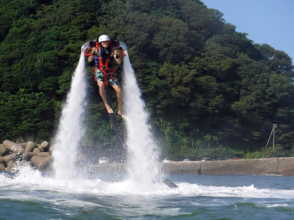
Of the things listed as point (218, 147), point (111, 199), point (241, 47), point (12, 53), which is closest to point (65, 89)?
point (12, 53)

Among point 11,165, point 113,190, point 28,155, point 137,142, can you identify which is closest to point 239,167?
point 137,142

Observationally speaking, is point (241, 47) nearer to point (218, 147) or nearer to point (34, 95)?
point (218, 147)

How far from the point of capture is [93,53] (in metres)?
13.8

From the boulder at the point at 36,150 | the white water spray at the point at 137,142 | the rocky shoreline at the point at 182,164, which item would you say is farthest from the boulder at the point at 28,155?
the white water spray at the point at 137,142

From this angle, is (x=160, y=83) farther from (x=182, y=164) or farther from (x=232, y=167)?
(x=232, y=167)

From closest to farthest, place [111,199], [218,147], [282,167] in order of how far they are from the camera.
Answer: [111,199], [282,167], [218,147]

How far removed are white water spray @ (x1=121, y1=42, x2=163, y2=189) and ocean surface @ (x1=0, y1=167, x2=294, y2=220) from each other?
1.35 feet

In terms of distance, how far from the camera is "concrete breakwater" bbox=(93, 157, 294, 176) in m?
24.2

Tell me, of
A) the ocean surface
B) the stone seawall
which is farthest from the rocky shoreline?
the ocean surface

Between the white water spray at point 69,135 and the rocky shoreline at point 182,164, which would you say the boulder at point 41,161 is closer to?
the rocky shoreline at point 182,164

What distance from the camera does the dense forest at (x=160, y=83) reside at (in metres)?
43.2

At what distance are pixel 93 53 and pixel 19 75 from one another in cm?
3494

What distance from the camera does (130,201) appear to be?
11281mm

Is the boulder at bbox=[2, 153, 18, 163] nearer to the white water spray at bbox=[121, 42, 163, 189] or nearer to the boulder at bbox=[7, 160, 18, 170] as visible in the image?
the boulder at bbox=[7, 160, 18, 170]
